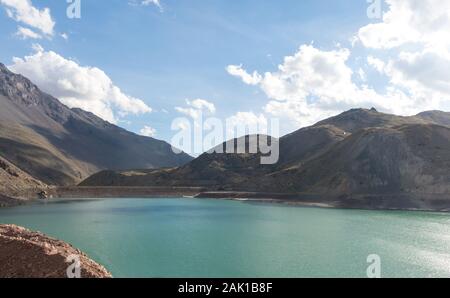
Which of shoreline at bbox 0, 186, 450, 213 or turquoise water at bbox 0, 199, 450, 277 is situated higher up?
shoreline at bbox 0, 186, 450, 213

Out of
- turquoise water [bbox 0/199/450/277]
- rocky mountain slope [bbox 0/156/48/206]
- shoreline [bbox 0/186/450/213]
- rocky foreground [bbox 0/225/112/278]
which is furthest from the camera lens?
rocky mountain slope [bbox 0/156/48/206]

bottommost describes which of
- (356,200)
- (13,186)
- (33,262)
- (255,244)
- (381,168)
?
(255,244)

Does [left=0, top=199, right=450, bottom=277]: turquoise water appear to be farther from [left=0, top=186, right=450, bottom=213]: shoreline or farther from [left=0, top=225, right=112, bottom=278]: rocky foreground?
[left=0, top=186, right=450, bottom=213]: shoreline

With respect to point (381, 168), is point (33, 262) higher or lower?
lower

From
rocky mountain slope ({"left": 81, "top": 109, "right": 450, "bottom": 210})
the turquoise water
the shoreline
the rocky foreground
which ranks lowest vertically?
the turquoise water

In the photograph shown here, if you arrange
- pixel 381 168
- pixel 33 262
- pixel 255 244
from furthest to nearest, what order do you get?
pixel 381 168 < pixel 255 244 < pixel 33 262

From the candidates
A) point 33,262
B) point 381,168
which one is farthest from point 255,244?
point 381,168

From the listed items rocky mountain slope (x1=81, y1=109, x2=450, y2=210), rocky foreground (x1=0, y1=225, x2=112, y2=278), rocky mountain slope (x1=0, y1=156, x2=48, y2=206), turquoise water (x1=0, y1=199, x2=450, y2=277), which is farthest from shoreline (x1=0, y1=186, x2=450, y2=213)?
rocky foreground (x1=0, y1=225, x2=112, y2=278)

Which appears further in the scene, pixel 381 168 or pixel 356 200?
pixel 381 168

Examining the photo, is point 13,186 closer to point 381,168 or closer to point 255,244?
point 255,244
